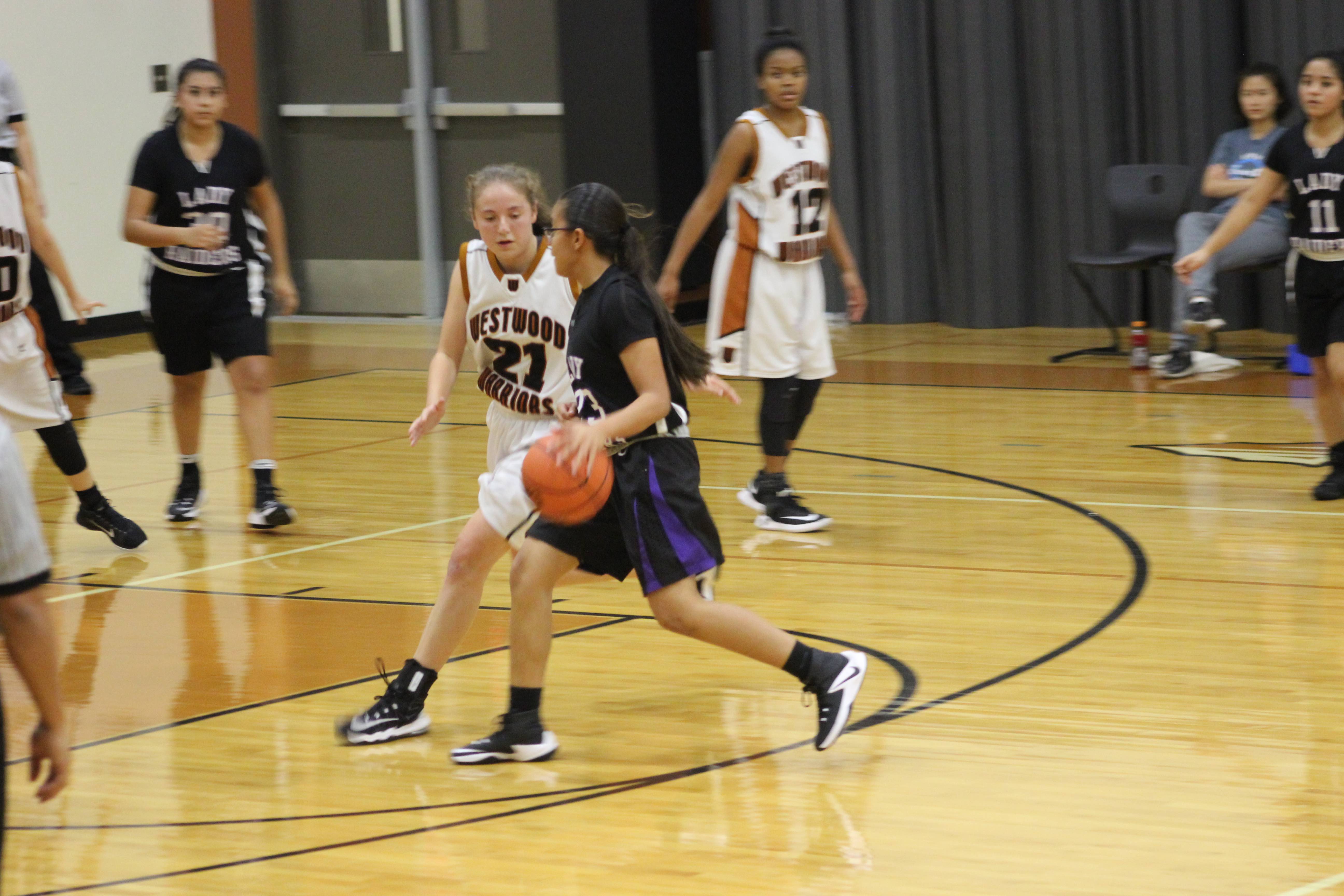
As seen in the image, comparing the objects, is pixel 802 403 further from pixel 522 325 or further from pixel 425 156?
pixel 425 156

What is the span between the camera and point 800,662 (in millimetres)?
3969

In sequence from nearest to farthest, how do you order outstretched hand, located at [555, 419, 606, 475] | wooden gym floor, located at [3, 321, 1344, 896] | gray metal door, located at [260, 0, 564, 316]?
1. wooden gym floor, located at [3, 321, 1344, 896]
2. outstretched hand, located at [555, 419, 606, 475]
3. gray metal door, located at [260, 0, 564, 316]

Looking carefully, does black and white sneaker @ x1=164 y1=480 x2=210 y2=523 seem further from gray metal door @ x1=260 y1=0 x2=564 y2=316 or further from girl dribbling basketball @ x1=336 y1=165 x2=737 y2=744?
gray metal door @ x1=260 y1=0 x2=564 y2=316

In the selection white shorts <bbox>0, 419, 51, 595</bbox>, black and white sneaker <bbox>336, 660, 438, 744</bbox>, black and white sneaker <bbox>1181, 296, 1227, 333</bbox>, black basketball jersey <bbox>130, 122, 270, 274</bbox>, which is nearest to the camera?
white shorts <bbox>0, 419, 51, 595</bbox>

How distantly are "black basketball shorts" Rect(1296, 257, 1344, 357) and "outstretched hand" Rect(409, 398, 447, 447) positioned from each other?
3.32 metres

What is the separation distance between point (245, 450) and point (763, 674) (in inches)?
164

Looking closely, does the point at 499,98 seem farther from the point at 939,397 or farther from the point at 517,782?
the point at 517,782

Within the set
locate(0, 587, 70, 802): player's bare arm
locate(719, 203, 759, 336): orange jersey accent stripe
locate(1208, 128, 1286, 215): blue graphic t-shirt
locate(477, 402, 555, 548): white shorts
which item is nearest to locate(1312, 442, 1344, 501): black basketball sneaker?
locate(719, 203, 759, 336): orange jersey accent stripe

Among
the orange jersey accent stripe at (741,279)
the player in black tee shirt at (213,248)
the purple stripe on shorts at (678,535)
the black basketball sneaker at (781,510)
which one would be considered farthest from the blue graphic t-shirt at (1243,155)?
the purple stripe on shorts at (678,535)

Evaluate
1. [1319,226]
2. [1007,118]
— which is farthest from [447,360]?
[1007,118]

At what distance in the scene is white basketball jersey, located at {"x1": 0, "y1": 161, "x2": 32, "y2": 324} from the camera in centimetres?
570

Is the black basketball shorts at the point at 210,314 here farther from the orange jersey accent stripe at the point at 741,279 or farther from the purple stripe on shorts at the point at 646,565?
the purple stripe on shorts at the point at 646,565

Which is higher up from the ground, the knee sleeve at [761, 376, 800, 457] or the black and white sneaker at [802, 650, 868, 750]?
the knee sleeve at [761, 376, 800, 457]

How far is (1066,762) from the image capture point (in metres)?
3.85
